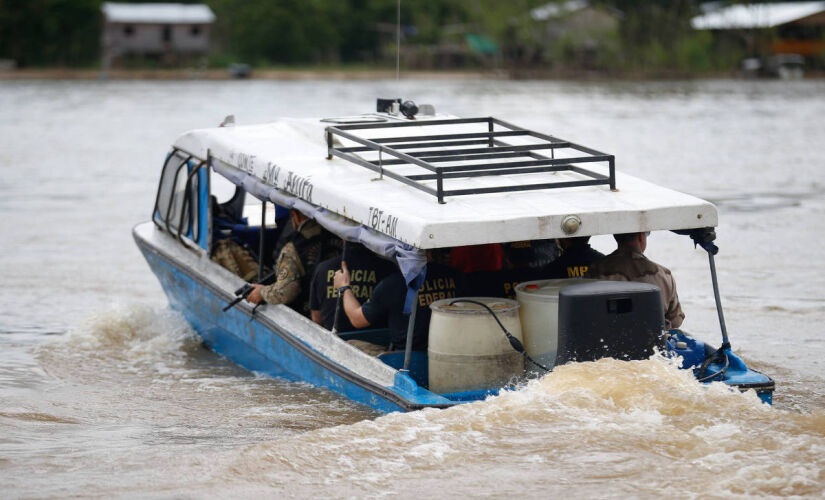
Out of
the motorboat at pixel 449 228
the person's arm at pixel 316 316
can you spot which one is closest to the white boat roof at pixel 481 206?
the motorboat at pixel 449 228

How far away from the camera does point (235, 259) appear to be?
984 cm

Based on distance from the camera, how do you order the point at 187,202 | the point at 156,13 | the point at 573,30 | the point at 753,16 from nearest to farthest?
the point at 187,202 < the point at 753,16 < the point at 573,30 < the point at 156,13

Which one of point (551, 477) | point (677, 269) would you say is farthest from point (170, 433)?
point (677, 269)

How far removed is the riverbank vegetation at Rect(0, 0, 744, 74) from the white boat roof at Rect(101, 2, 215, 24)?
1.27 metres

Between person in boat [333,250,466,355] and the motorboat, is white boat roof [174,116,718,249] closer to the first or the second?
the motorboat

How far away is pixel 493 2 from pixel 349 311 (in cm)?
8014

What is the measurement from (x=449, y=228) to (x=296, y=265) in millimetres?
2240

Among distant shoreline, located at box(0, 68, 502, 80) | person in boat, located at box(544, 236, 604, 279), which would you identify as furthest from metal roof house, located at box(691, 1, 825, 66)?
person in boat, located at box(544, 236, 604, 279)

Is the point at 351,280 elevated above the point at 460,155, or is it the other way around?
the point at 460,155

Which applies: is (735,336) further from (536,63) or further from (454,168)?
(536,63)

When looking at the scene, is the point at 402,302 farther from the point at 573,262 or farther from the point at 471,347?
the point at 573,262

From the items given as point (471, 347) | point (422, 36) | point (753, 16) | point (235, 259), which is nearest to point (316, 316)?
point (471, 347)

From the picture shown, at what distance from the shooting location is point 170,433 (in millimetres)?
7910

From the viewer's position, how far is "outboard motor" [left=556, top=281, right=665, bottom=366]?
6.61 m
